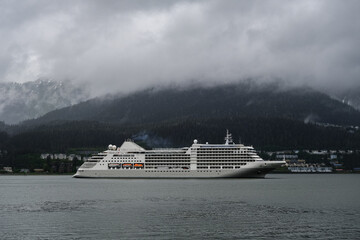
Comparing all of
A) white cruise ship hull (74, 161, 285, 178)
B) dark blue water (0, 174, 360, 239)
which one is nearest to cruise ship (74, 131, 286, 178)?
white cruise ship hull (74, 161, 285, 178)

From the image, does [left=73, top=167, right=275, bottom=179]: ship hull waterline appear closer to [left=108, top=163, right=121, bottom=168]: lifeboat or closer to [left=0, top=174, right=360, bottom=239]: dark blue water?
[left=108, top=163, right=121, bottom=168]: lifeboat

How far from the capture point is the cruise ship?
132875mm

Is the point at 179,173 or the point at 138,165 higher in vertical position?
the point at 138,165

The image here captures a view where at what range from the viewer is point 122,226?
49156 millimetres

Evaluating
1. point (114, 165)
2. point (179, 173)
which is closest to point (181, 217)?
point (179, 173)

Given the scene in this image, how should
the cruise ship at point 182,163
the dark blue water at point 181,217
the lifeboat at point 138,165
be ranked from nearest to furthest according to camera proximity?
the dark blue water at point 181,217
the cruise ship at point 182,163
the lifeboat at point 138,165

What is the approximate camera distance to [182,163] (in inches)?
5408

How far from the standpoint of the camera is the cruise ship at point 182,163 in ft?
436

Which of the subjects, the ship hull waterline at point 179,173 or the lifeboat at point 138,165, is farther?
the lifeboat at point 138,165

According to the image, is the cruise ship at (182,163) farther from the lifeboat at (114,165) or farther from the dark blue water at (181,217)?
the dark blue water at (181,217)

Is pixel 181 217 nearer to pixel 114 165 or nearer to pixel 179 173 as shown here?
pixel 179 173

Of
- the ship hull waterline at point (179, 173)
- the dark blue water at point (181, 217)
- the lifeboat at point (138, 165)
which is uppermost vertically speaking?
the lifeboat at point (138, 165)

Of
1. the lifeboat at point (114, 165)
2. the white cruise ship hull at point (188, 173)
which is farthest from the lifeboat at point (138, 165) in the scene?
the lifeboat at point (114, 165)

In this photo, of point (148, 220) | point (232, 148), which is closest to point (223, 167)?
point (232, 148)
